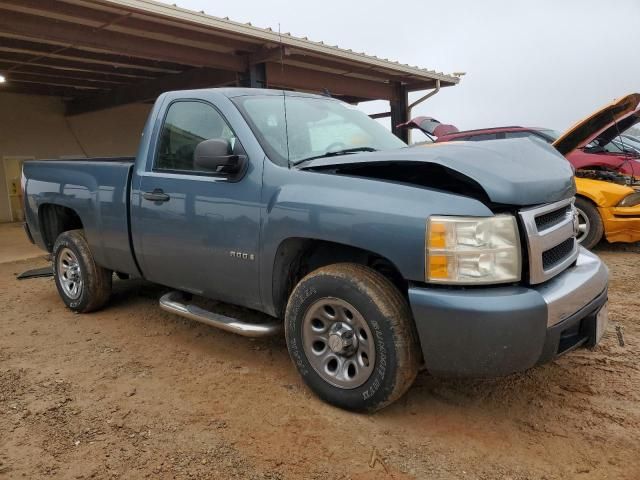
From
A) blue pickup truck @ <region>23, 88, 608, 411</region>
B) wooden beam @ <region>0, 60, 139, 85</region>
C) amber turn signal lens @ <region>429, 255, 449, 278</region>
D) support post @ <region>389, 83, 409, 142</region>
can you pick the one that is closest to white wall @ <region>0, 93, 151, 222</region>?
wooden beam @ <region>0, 60, 139, 85</region>

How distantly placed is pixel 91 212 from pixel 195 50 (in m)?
5.68

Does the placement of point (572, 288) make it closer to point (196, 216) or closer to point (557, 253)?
point (557, 253)

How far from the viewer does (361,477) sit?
2354 millimetres

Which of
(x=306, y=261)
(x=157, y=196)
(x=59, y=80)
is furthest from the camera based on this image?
(x=59, y=80)

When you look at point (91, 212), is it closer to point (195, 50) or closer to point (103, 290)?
point (103, 290)

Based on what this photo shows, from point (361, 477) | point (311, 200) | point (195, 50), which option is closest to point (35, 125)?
point (195, 50)

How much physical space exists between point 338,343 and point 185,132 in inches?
78.7

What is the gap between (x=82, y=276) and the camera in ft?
15.5

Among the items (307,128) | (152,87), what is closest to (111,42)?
(152,87)

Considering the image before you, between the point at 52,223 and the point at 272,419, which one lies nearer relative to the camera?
the point at 272,419

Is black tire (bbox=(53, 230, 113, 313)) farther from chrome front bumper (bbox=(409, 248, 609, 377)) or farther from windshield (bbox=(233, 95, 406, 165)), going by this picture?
chrome front bumper (bbox=(409, 248, 609, 377))

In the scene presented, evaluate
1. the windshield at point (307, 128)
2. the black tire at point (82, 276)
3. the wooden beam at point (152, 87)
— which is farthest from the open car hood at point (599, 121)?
the wooden beam at point (152, 87)

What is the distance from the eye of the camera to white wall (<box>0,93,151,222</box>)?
44.5ft

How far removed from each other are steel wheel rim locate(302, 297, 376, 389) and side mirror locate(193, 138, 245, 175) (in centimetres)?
102
